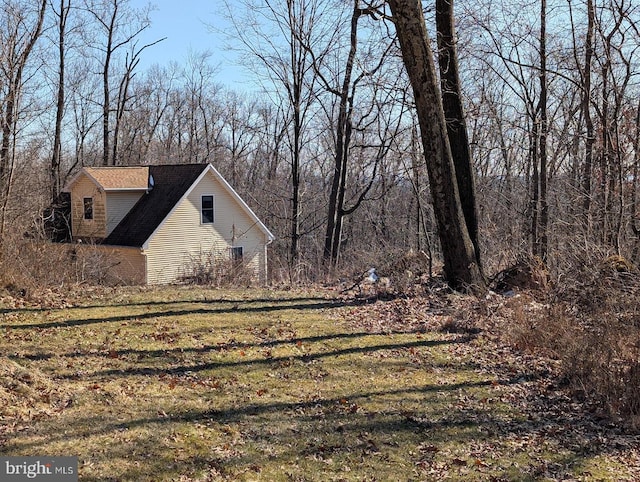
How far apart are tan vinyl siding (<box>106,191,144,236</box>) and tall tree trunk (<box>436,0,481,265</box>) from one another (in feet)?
55.5

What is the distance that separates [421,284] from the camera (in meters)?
11.6

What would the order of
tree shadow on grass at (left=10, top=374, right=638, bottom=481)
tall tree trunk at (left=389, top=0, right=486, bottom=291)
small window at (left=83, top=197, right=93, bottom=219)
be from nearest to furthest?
tree shadow on grass at (left=10, top=374, right=638, bottom=481)
tall tree trunk at (left=389, top=0, right=486, bottom=291)
small window at (left=83, top=197, right=93, bottom=219)

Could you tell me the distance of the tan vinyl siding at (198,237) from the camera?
2352cm

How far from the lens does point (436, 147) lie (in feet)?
34.2

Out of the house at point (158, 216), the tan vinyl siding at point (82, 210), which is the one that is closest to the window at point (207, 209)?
the house at point (158, 216)

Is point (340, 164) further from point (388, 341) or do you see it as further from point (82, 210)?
point (388, 341)

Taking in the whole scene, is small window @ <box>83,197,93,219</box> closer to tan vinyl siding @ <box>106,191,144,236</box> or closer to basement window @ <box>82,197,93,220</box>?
basement window @ <box>82,197,93,220</box>

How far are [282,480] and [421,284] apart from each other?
299 inches

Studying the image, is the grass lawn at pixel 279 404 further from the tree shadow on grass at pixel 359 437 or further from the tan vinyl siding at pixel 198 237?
the tan vinyl siding at pixel 198 237

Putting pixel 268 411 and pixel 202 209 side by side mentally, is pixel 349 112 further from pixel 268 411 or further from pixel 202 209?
pixel 268 411

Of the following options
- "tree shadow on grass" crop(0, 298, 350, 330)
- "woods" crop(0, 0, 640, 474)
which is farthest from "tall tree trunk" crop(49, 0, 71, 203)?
"tree shadow on grass" crop(0, 298, 350, 330)

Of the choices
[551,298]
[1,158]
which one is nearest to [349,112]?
[1,158]

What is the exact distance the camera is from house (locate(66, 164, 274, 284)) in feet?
77.1

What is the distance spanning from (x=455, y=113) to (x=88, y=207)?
18434 millimetres
